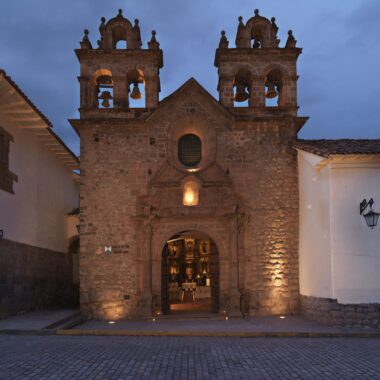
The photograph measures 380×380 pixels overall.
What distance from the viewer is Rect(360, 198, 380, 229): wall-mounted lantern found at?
11430mm

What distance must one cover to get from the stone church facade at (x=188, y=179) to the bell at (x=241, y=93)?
24.4 inches

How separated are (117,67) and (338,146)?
7.91 meters

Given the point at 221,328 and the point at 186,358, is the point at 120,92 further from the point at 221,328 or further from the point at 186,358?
the point at 186,358

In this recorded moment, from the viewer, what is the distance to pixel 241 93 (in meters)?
15.8

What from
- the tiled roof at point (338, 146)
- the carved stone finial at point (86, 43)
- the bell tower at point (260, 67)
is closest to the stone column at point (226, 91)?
the bell tower at point (260, 67)

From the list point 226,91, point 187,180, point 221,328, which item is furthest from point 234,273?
point 226,91

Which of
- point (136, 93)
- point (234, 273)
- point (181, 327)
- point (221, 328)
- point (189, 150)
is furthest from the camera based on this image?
point (136, 93)

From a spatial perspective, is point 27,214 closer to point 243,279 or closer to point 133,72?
point 133,72

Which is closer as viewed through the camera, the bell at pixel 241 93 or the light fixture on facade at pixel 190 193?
the light fixture on facade at pixel 190 193

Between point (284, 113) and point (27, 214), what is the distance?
9.44 meters

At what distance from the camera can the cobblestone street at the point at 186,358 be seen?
6738mm

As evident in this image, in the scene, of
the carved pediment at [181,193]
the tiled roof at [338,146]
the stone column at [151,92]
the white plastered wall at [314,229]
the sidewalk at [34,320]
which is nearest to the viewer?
the sidewalk at [34,320]

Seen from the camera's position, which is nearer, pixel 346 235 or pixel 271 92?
pixel 346 235

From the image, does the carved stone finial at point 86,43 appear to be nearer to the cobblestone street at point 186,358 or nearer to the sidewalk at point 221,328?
the sidewalk at point 221,328
